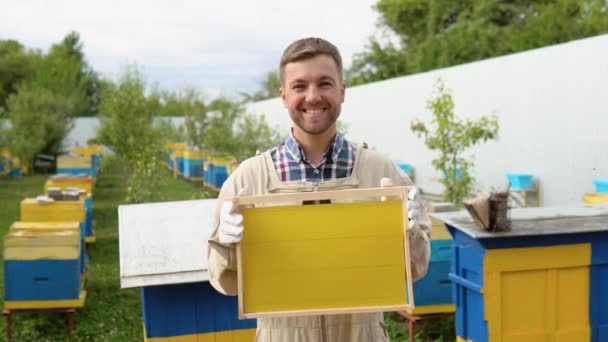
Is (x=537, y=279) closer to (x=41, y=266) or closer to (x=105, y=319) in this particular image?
(x=41, y=266)

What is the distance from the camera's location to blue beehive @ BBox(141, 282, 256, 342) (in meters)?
3.62

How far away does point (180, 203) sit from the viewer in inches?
162

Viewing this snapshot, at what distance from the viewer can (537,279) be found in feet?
12.5

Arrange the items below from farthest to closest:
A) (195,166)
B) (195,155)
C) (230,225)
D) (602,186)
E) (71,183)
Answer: (195,155) < (195,166) < (71,183) < (602,186) < (230,225)

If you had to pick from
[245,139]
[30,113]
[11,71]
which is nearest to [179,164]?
[30,113]

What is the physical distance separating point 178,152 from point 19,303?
1822 centimetres

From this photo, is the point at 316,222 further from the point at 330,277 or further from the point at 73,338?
the point at 73,338

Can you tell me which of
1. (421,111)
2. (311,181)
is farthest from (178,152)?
(311,181)

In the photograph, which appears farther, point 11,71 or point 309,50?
point 11,71

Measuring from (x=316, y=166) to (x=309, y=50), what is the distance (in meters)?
0.30

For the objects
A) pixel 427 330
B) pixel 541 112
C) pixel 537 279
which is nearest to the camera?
pixel 537 279

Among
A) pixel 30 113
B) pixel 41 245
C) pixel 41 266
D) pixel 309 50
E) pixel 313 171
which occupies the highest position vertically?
pixel 30 113

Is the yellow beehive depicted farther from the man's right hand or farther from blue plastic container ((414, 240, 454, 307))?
the man's right hand

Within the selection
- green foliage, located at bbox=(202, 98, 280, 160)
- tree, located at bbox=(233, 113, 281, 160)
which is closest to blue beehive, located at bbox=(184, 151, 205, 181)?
green foliage, located at bbox=(202, 98, 280, 160)
